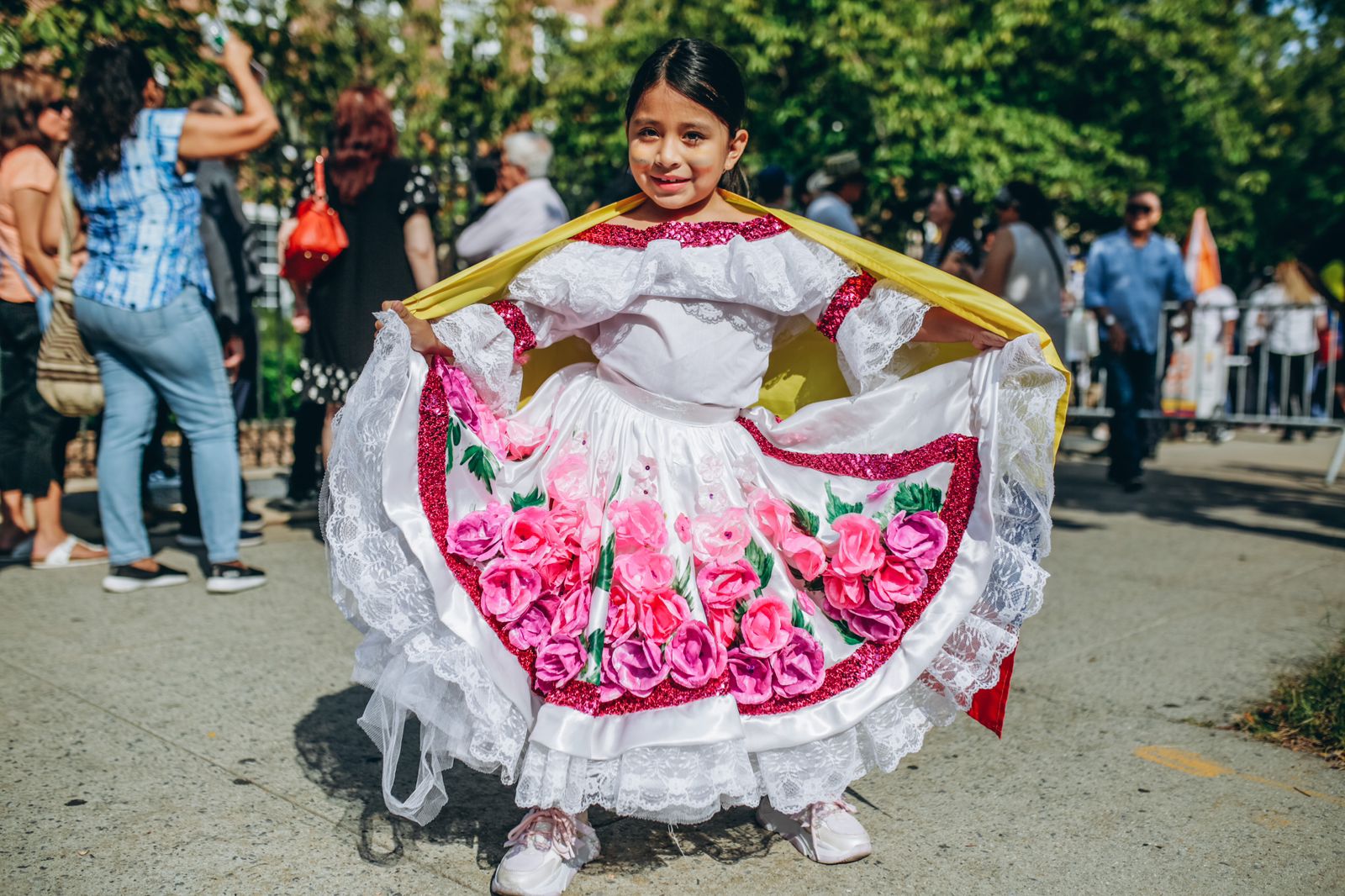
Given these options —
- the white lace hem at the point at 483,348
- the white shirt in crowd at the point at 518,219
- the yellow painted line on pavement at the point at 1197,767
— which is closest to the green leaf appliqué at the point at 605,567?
the white lace hem at the point at 483,348

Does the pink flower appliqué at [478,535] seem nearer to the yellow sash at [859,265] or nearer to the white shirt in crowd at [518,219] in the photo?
the yellow sash at [859,265]

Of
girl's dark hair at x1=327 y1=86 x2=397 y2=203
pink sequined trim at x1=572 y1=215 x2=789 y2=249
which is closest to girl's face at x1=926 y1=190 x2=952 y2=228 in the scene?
girl's dark hair at x1=327 y1=86 x2=397 y2=203

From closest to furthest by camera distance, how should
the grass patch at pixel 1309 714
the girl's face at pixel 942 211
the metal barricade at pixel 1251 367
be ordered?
the grass patch at pixel 1309 714, the girl's face at pixel 942 211, the metal barricade at pixel 1251 367

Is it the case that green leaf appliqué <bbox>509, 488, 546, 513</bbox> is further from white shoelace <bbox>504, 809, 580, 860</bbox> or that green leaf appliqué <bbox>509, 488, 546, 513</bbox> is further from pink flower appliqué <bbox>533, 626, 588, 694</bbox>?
white shoelace <bbox>504, 809, 580, 860</bbox>

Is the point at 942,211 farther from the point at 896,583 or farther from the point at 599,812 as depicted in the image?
the point at 599,812

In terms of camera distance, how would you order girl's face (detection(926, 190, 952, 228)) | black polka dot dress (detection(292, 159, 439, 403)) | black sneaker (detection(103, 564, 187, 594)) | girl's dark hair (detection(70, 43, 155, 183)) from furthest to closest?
girl's face (detection(926, 190, 952, 228)), black polka dot dress (detection(292, 159, 439, 403)), black sneaker (detection(103, 564, 187, 594)), girl's dark hair (detection(70, 43, 155, 183))

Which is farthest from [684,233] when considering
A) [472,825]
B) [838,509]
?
[472,825]

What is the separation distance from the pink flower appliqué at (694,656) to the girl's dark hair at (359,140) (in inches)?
149

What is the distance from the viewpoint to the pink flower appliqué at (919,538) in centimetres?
262

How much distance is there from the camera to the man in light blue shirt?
280 inches

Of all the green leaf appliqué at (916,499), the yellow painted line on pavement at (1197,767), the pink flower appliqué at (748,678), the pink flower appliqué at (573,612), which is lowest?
the yellow painted line on pavement at (1197,767)

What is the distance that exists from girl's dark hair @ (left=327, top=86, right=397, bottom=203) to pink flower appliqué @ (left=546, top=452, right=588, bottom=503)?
131 inches

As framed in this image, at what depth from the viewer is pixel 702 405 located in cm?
275

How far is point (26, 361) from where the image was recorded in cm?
542
